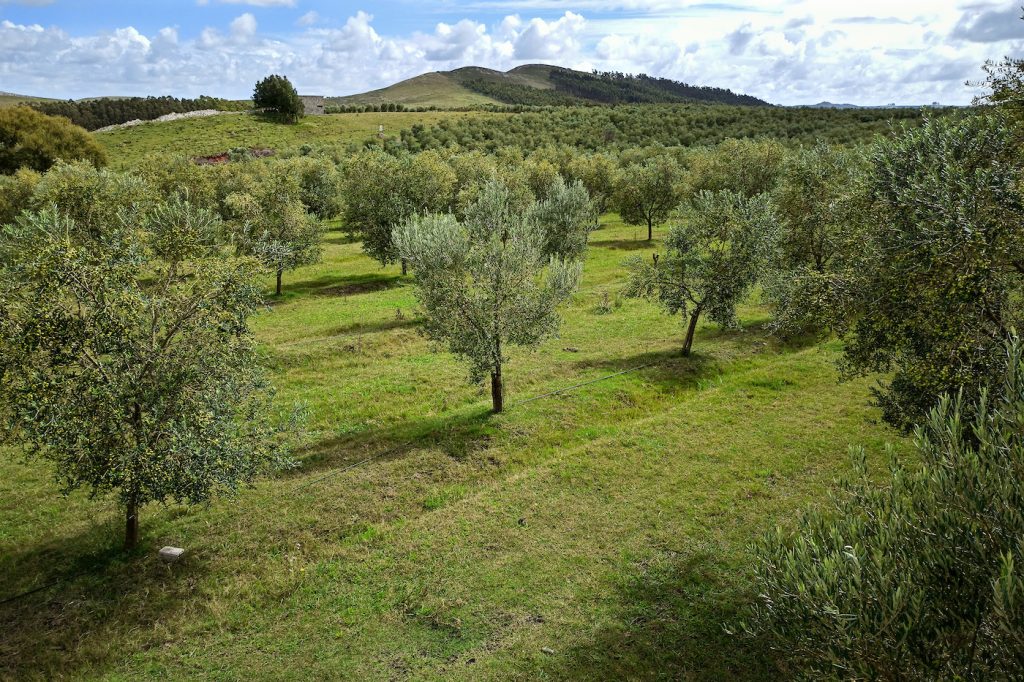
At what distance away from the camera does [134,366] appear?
58.3 ft

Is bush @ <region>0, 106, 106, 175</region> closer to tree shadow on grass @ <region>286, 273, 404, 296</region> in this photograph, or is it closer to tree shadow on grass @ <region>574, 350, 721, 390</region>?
tree shadow on grass @ <region>286, 273, 404, 296</region>

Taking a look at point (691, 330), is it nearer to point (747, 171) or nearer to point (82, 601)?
point (82, 601)

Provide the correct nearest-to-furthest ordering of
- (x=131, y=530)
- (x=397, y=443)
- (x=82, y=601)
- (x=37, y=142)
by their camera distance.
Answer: (x=82, y=601), (x=131, y=530), (x=397, y=443), (x=37, y=142)

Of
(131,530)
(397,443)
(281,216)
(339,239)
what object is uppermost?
(281,216)

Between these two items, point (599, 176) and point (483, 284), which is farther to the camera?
point (599, 176)

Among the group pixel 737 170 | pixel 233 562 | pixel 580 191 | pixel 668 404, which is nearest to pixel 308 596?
pixel 233 562

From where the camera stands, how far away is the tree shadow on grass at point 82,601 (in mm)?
15539

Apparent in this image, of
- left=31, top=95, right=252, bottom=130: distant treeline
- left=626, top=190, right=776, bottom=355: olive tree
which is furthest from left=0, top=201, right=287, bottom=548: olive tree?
left=31, top=95, right=252, bottom=130: distant treeline

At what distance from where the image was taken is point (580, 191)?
59312mm

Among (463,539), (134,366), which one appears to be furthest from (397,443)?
(134,366)

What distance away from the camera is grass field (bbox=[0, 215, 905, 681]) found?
1565cm

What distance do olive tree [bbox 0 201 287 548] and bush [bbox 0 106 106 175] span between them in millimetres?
96879

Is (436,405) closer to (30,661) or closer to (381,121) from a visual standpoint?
(30,661)

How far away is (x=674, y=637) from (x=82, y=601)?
18.2m
